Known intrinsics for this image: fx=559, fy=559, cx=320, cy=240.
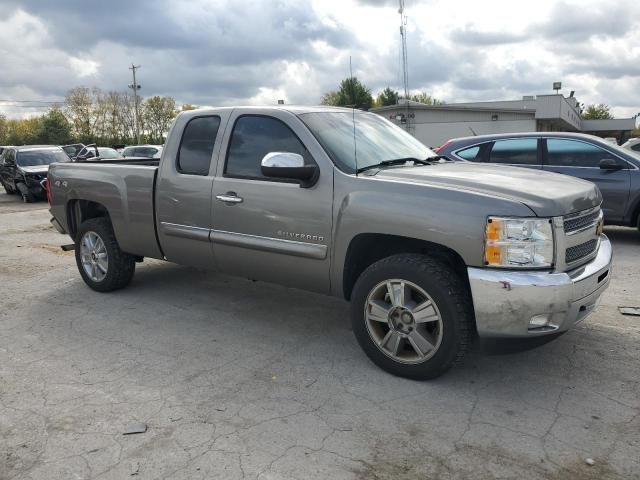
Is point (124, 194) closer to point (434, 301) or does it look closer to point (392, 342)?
point (392, 342)

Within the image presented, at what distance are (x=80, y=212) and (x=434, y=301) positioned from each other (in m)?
4.49

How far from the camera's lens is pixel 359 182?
392 cm

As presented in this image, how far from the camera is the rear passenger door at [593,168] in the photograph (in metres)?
8.16

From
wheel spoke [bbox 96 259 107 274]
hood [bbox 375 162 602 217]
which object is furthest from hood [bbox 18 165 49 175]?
hood [bbox 375 162 602 217]

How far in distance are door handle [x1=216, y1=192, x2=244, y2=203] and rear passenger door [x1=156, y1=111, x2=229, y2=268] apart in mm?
160

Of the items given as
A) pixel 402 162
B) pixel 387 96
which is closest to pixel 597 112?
pixel 387 96

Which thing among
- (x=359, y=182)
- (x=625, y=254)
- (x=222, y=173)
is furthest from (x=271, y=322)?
(x=625, y=254)

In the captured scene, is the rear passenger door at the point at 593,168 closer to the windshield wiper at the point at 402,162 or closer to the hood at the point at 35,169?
the windshield wiper at the point at 402,162

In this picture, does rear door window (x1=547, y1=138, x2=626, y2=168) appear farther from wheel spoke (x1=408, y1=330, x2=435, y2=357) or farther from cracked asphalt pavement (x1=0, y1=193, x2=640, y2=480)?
wheel spoke (x1=408, y1=330, x2=435, y2=357)

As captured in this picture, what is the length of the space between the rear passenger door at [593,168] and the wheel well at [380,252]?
5.34 meters

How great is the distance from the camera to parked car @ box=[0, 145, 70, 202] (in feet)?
56.3

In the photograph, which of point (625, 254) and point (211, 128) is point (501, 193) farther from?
point (625, 254)

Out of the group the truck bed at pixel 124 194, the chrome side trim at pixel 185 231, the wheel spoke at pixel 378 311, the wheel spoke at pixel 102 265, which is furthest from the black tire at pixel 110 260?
the wheel spoke at pixel 378 311

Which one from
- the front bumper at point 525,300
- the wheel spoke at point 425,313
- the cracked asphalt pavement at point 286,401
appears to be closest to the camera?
the cracked asphalt pavement at point 286,401
